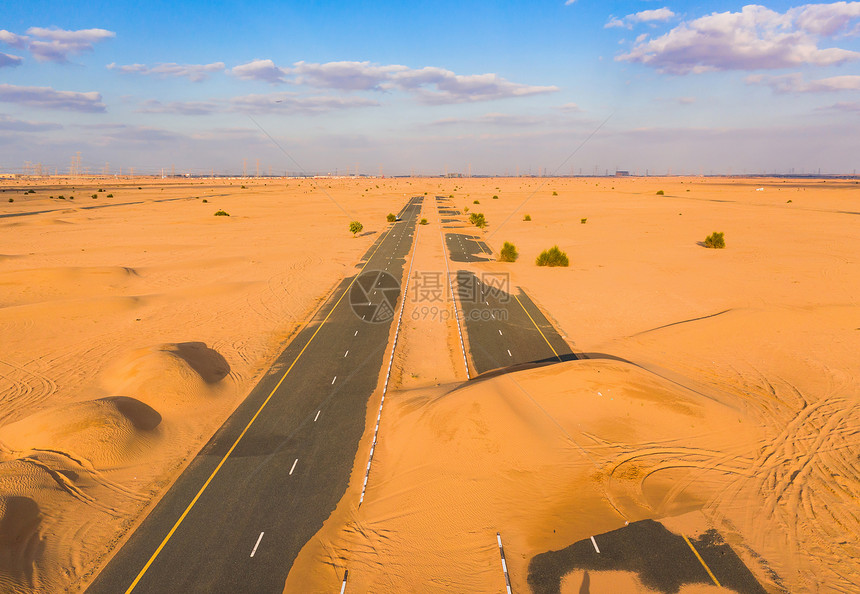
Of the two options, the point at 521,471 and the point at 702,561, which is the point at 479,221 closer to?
the point at 521,471

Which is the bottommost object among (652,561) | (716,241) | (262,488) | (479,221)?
(262,488)

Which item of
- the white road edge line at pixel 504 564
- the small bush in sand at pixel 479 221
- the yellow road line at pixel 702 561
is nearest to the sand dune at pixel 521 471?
the white road edge line at pixel 504 564

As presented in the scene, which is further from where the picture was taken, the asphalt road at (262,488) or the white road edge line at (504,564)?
the asphalt road at (262,488)

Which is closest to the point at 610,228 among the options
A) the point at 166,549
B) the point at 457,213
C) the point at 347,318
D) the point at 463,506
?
the point at 457,213

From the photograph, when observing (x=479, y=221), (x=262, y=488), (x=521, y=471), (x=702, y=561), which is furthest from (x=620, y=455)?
(x=479, y=221)

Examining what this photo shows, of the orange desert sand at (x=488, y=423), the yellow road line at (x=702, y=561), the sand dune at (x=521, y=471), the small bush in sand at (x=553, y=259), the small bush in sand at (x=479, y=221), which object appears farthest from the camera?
the small bush in sand at (x=479, y=221)

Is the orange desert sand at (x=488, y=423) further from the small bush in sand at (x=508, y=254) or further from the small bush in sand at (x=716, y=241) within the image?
the small bush in sand at (x=716, y=241)

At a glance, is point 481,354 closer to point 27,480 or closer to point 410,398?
point 410,398
